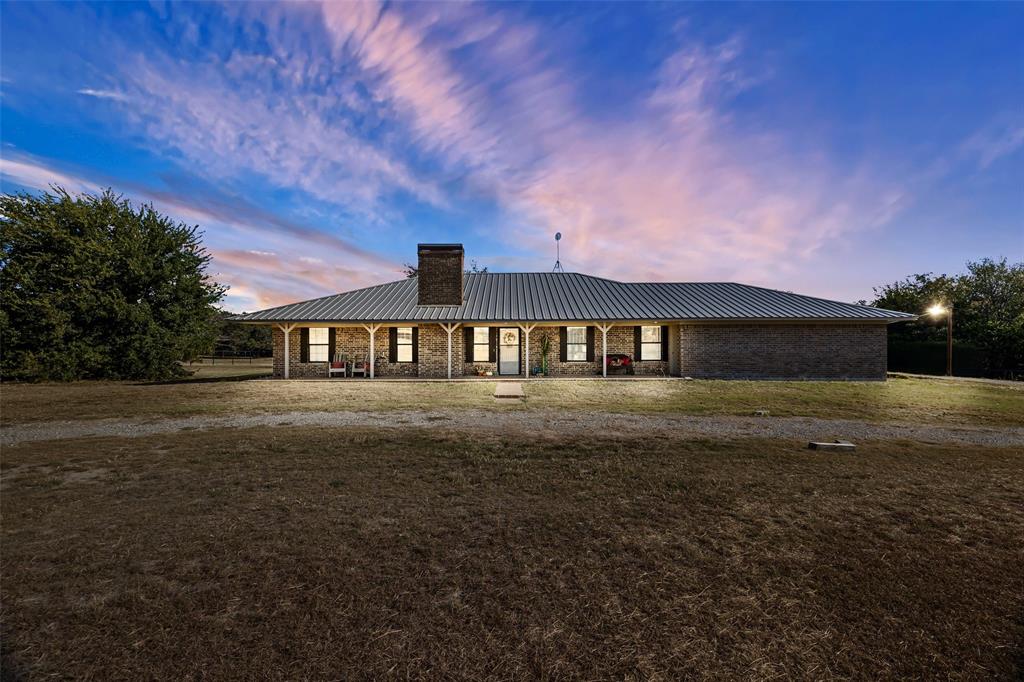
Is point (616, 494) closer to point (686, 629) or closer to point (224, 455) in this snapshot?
point (686, 629)

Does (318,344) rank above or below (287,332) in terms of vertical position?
below

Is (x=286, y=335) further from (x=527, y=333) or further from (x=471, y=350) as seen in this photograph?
(x=527, y=333)

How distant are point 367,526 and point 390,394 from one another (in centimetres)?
916

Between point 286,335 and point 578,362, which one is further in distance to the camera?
point 578,362

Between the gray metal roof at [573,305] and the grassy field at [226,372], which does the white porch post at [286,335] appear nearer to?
the gray metal roof at [573,305]

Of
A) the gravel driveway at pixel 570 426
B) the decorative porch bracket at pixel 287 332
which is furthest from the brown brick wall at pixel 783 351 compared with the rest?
the decorative porch bracket at pixel 287 332

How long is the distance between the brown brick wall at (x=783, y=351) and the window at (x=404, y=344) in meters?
11.4

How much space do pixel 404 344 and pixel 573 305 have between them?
751cm

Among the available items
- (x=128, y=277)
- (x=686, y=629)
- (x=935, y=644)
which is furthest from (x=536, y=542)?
(x=128, y=277)

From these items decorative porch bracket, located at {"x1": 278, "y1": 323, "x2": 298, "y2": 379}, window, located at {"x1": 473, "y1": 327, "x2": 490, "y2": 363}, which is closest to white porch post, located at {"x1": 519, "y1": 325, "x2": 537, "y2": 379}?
window, located at {"x1": 473, "y1": 327, "x2": 490, "y2": 363}

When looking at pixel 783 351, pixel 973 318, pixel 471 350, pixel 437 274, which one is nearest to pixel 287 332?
pixel 437 274

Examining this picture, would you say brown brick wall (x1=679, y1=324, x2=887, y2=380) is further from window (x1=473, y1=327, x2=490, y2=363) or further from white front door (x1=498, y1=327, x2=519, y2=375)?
window (x1=473, y1=327, x2=490, y2=363)

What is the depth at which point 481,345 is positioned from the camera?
18031 millimetres

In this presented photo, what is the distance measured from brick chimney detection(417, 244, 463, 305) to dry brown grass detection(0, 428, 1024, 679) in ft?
47.7
